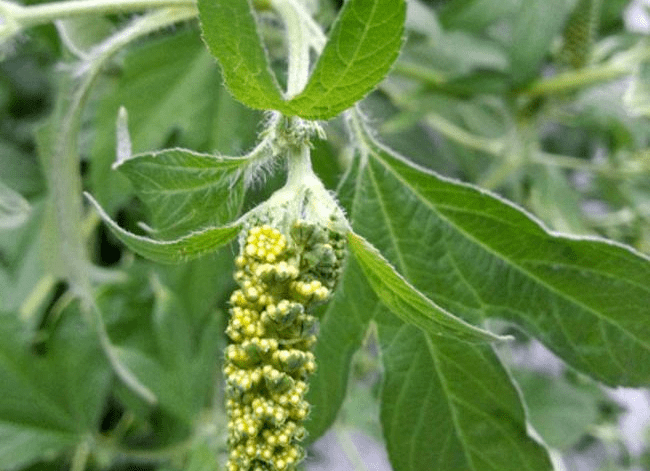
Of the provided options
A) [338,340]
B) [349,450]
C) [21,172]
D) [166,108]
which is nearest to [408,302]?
[338,340]

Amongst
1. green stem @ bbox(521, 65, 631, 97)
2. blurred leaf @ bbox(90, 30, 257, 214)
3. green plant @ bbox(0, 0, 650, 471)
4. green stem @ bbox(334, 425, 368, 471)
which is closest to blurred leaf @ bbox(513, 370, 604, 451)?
green plant @ bbox(0, 0, 650, 471)

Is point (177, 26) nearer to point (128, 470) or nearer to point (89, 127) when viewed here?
point (89, 127)

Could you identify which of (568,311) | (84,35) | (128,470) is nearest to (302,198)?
(568,311)

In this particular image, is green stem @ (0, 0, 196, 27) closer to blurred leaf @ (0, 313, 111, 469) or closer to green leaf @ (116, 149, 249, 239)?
green leaf @ (116, 149, 249, 239)

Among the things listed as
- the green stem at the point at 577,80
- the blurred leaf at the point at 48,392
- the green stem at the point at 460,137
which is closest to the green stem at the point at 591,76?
the green stem at the point at 577,80

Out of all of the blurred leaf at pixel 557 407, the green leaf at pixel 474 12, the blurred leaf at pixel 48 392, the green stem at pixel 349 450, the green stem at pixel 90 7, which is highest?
the green stem at pixel 90 7

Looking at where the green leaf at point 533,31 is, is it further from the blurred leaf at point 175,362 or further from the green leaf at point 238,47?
the green leaf at point 238,47
